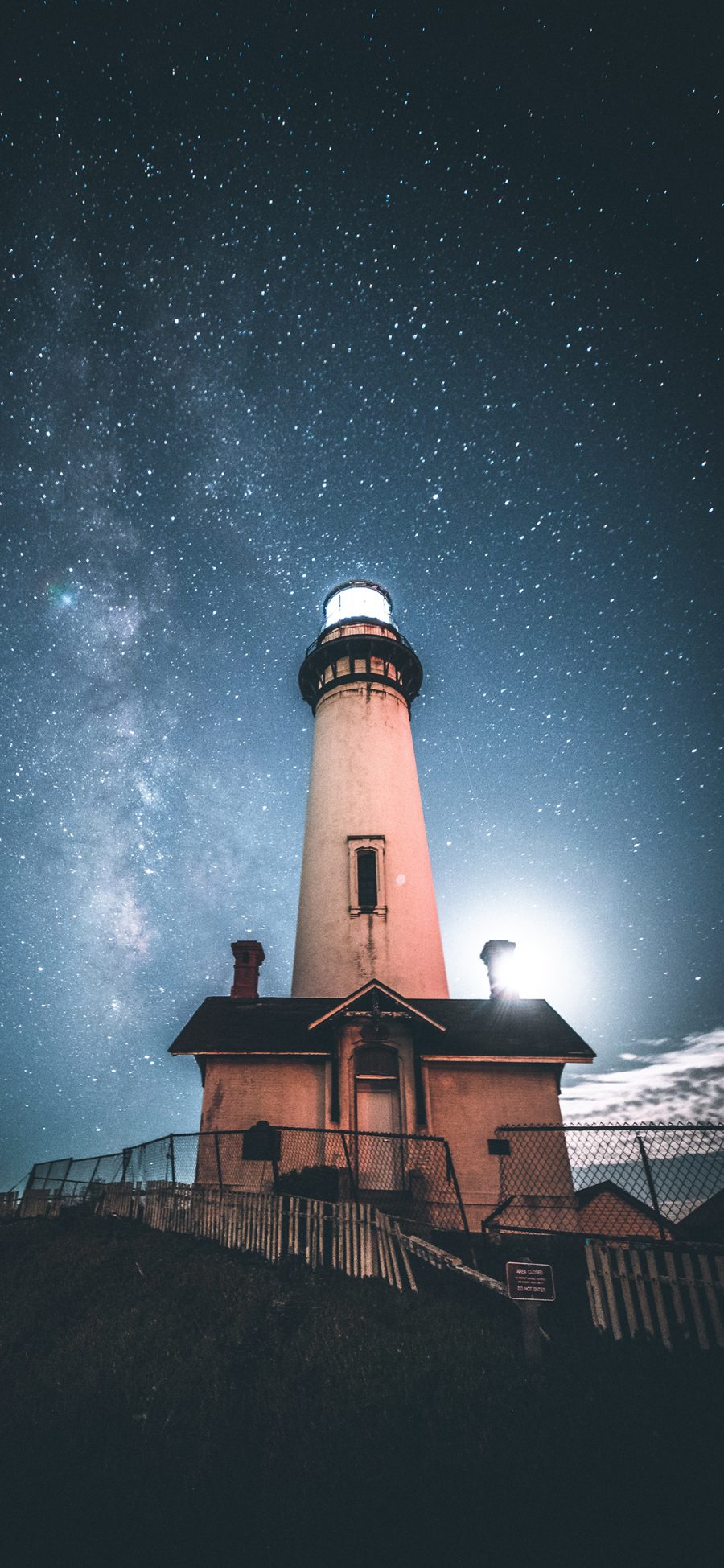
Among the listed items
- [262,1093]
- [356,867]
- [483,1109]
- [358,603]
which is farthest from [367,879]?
[358,603]

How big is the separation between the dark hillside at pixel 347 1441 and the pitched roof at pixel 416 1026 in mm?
8089

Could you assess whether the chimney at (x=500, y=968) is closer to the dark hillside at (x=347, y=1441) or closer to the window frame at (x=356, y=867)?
the window frame at (x=356, y=867)

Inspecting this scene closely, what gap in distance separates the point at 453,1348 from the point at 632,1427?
85.5 inches

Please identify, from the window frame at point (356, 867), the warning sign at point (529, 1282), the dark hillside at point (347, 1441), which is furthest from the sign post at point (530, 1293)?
the window frame at point (356, 867)

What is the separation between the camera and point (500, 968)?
19.7 metres

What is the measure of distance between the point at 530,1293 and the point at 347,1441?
1.94 m

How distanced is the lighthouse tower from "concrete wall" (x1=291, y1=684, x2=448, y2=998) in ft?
0.11

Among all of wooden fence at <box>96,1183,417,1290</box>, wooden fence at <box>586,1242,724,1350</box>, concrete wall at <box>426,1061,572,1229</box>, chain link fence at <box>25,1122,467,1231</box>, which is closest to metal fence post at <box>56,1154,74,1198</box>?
chain link fence at <box>25,1122,467,1231</box>

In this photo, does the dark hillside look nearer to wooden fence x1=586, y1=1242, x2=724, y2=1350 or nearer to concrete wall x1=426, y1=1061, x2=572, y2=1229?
wooden fence x1=586, y1=1242, x2=724, y2=1350

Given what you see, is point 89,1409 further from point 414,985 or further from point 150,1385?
point 414,985

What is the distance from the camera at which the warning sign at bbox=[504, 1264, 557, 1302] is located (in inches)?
217

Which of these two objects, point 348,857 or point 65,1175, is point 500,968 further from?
point 65,1175

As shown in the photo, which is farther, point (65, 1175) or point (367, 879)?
point (65, 1175)

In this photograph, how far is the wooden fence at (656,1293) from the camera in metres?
5.81
